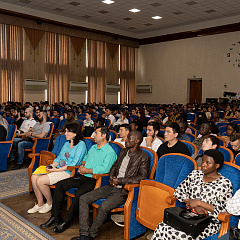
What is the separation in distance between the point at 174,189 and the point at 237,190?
0.63m

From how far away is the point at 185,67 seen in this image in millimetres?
21078

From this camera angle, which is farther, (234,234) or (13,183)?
(13,183)

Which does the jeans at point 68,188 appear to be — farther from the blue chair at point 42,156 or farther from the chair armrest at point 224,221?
the chair armrest at point 224,221

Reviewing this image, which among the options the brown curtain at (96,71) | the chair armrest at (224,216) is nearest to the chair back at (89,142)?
the chair armrest at (224,216)

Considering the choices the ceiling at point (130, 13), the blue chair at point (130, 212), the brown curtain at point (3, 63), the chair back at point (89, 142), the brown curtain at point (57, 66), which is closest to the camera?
the blue chair at point (130, 212)

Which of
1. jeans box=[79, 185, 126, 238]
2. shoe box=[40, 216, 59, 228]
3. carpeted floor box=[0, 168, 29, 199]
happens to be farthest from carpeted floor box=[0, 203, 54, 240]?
carpeted floor box=[0, 168, 29, 199]

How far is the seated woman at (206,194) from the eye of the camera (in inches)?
106

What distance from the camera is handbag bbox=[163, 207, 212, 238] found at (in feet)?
8.31

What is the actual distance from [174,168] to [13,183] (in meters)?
3.46

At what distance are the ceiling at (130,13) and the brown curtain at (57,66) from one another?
4.72 feet

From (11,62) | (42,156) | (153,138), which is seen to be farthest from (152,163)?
(11,62)

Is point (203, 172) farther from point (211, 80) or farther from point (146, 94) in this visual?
point (146, 94)

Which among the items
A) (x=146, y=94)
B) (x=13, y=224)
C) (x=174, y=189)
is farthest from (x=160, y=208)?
(x=146, y=94)

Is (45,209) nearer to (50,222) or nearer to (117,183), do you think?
(50,222)
